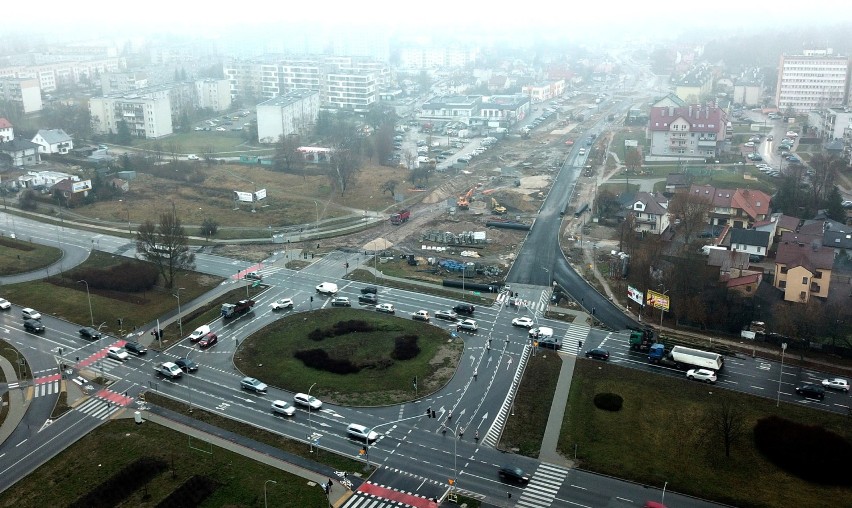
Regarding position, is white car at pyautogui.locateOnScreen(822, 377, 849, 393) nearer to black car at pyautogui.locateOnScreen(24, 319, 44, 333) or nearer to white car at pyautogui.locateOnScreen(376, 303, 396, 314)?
white car at pyautogui.locateOnScreen(376, 303, 396, 314)

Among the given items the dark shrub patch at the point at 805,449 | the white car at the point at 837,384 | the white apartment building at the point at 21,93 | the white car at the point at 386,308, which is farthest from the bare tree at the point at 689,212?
the white apartment building at the point at 21,93

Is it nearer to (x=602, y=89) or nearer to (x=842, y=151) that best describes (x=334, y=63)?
(x=602, y=89)

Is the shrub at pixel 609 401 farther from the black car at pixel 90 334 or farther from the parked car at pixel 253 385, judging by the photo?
the black car at pixel 90 334

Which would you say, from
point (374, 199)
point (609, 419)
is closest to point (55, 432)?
point (609, 419)

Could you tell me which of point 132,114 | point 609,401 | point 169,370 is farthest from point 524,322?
point 132,114

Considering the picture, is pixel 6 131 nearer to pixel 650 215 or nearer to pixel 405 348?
pixel 405 348

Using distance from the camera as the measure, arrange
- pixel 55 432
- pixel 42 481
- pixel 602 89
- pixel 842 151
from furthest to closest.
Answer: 1. pixel 602 89
2. pixel 842 151
3. pixel 55 432
4. pixel 42 481
